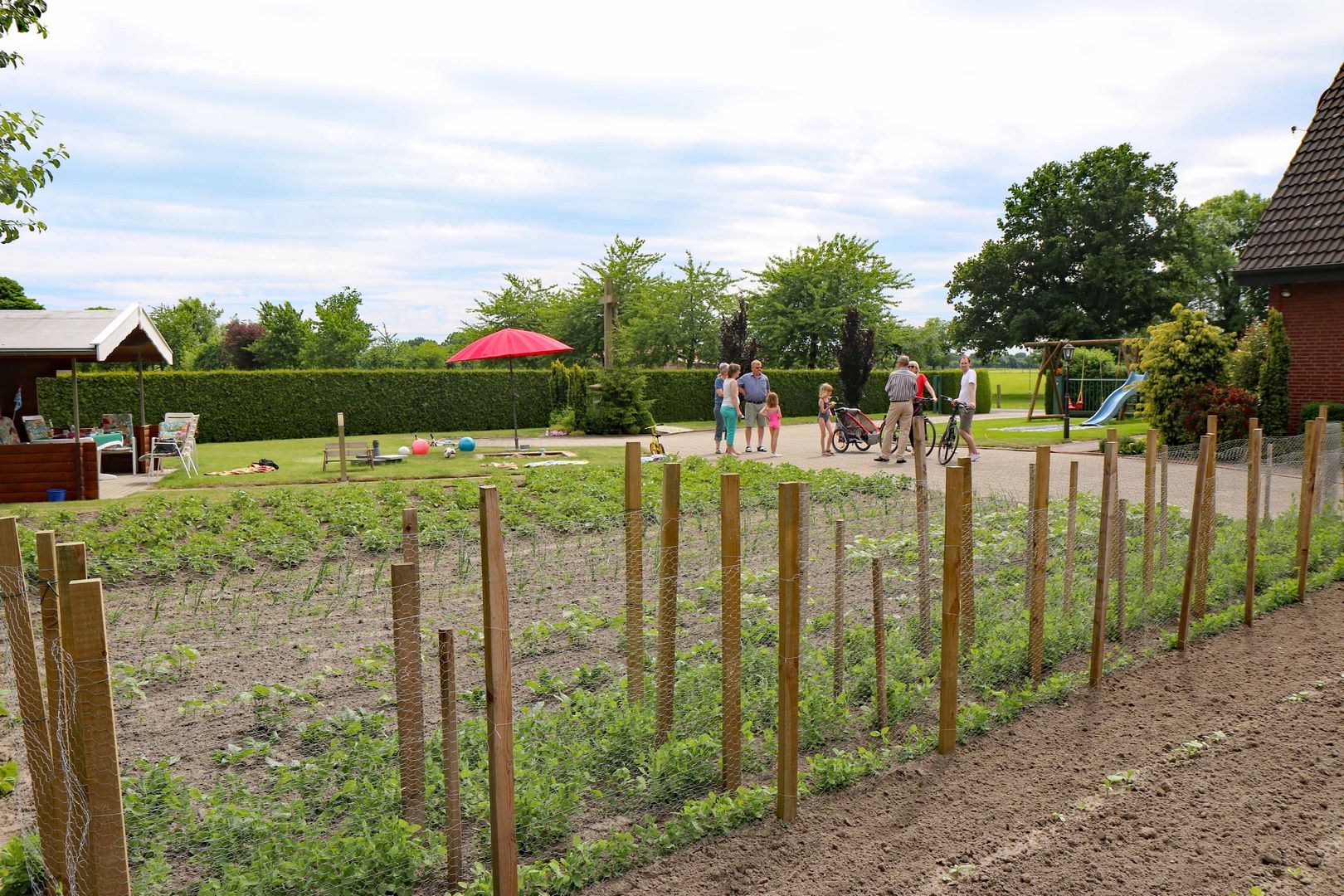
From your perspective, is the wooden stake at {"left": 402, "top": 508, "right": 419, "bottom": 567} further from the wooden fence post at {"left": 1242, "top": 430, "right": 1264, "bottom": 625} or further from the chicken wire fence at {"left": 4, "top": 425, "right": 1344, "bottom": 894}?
the wooden fence post at {"left": 1242, "top": 430, "right": 1264, "bottom": 625}

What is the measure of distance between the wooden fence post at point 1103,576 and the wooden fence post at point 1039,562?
0.90 ft

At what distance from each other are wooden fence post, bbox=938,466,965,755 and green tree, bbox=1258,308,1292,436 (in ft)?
46.7

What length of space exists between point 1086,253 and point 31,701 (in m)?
47.0

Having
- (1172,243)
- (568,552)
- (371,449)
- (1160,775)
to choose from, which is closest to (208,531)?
(568,552)

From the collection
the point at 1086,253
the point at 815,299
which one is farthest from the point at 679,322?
the point at 1086,253

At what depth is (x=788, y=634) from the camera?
157 inches

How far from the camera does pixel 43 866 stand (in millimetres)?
3033

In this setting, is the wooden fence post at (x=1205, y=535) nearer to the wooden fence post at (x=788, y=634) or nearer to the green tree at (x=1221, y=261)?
the wooden fence post at (x=788, y=634)

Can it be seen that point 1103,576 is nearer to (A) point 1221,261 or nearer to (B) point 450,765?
(B) point 450,765

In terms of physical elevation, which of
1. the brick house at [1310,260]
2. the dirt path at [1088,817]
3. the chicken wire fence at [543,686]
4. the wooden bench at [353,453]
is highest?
the brick house at [1310,260]

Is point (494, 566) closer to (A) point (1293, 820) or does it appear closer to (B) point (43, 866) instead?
(B) point (43, 866)

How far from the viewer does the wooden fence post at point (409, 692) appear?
3480mm

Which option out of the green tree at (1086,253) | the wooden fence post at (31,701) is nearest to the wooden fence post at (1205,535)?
the wooden fence post at (31,701)

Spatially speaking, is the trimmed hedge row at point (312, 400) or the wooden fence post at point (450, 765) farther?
the trimmed hedge row at point (312, 400)
